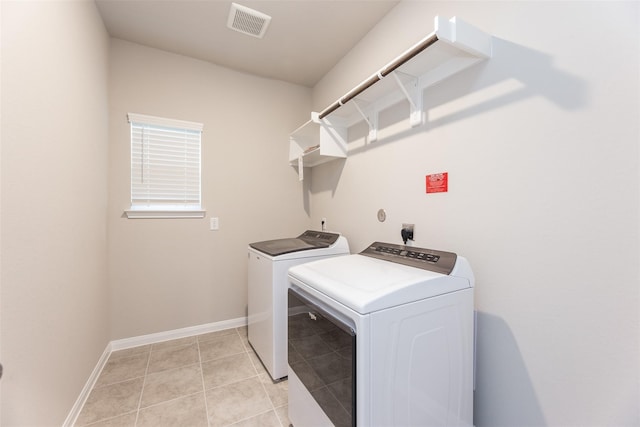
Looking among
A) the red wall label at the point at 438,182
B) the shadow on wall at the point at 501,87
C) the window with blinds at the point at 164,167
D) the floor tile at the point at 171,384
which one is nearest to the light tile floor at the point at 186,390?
the floor tile at the point at 171,384

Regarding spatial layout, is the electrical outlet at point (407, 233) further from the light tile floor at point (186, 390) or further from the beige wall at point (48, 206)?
the beige wall at point (48, 206)

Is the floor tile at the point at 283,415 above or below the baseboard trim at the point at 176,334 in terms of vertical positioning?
below

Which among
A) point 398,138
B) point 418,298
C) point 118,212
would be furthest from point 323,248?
point 118,212

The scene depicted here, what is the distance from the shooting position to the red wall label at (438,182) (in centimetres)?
145

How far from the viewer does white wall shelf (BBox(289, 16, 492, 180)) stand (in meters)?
1.18

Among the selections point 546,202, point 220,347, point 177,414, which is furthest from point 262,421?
point 546,202

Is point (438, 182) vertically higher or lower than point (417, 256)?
higher

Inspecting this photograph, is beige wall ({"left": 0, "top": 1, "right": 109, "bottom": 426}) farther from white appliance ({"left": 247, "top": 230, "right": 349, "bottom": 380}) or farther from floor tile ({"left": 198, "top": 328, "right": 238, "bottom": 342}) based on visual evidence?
white appliance ({"left": 247, "top": 230, "right": 349, "bottom": 380})

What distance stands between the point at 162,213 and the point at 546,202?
2676 mm

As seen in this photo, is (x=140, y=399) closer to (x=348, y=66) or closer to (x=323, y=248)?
(x=323, y=248)

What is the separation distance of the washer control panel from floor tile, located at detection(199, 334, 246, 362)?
1494mm

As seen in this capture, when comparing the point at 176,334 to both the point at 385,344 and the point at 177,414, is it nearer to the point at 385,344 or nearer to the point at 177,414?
the point at 177,414

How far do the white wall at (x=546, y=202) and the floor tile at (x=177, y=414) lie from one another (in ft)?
4.97

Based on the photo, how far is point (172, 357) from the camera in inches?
84.7
